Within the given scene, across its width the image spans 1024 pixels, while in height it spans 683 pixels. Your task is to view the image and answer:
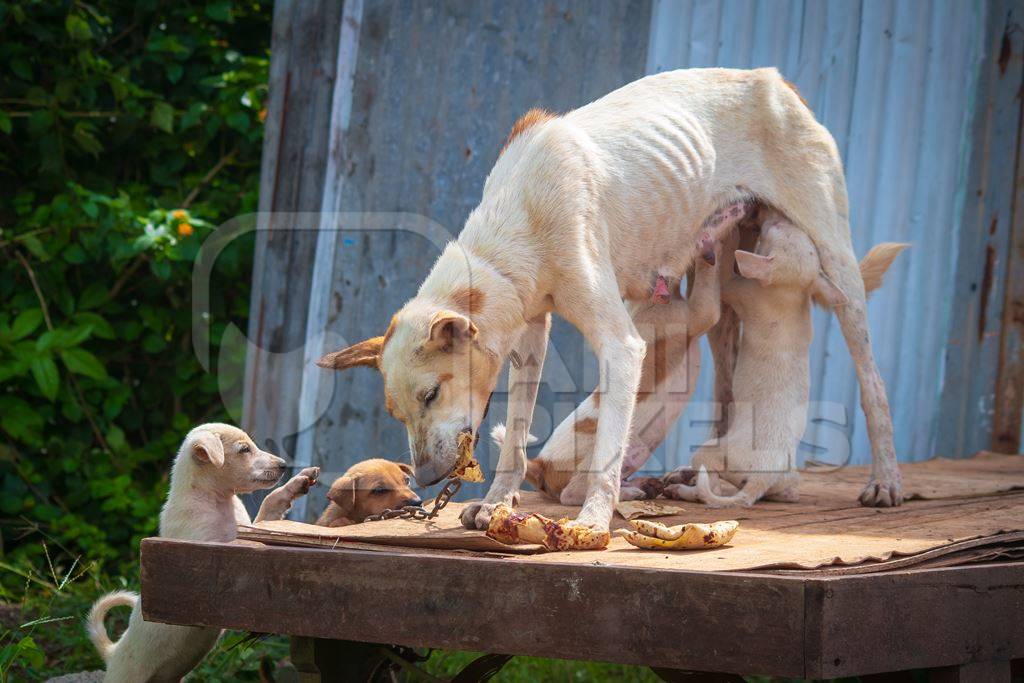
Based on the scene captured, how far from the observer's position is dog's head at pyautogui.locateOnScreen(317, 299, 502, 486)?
3.03 m

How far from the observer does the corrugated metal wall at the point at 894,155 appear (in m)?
5.46

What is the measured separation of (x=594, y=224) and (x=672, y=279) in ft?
1.80

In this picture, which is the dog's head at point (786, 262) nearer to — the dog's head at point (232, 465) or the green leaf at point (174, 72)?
the dog's head at point (232, 465)

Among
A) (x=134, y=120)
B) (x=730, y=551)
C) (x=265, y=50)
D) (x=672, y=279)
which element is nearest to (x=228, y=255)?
(x=134, y=120)

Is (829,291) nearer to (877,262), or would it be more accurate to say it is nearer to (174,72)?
(877,262)

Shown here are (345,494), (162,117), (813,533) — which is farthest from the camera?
(162,117)

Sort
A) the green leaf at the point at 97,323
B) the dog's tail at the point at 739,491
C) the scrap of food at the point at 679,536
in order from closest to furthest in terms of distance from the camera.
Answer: the scrap of food at the point at 679,536 → the dog's tail at the point at 739,491 → the green leaf at the point at 97,323

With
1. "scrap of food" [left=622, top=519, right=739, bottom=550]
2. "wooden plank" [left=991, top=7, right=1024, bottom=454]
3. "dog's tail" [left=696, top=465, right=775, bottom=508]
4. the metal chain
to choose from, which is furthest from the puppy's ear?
"wooden plank" [left=991, top=7, right=1024, bottom=454]

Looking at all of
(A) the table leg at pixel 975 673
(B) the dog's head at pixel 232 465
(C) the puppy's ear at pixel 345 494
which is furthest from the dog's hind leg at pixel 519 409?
(A) the table leg at pixel 975 673

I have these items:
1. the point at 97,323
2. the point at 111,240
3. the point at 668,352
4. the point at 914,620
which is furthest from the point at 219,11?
the point at 914,620

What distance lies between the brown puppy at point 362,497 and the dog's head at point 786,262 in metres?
1.46

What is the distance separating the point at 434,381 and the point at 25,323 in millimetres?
3299

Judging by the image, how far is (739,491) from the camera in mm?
3758

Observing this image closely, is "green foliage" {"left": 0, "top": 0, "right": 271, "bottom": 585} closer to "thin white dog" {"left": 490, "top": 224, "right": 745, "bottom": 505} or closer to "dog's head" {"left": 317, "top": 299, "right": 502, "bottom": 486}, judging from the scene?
"thin white dog" {"left": 490, "top": 224, "right": 745, "bottom": 505}
